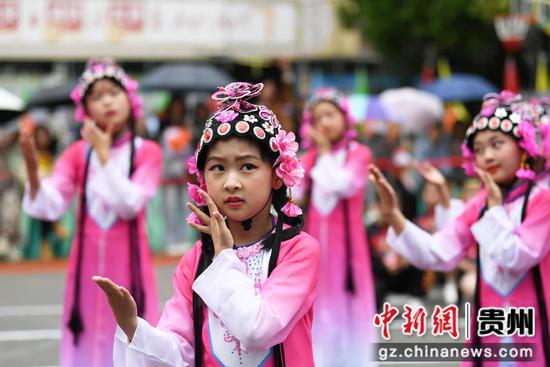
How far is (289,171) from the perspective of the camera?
3309 millimetres

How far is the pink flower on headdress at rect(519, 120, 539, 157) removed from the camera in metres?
4.56

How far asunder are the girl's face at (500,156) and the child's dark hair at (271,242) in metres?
1.46

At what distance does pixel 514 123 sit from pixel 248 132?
1.76 metres

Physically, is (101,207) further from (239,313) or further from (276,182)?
(239,313)

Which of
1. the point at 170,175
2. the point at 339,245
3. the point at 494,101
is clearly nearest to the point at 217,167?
the point at 494,101

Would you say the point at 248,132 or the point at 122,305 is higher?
the point at 248,132

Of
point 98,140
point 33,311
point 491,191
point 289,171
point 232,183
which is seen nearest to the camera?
point 232,183

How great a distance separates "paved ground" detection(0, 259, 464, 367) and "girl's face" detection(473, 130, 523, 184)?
830mm

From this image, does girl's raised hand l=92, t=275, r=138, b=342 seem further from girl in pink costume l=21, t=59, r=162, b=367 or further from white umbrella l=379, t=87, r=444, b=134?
white umbrella l=379, t=87, r=444, b=134

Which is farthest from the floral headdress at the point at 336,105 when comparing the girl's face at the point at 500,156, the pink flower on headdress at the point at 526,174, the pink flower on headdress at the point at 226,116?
the pink flower on headdress at the point at 226,116

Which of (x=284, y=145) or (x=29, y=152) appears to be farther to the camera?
(x=29, y=152)

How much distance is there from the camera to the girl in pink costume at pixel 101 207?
539 cm

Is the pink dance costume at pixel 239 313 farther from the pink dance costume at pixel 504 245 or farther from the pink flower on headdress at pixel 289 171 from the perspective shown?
the pink dance costume at pixel 504 245

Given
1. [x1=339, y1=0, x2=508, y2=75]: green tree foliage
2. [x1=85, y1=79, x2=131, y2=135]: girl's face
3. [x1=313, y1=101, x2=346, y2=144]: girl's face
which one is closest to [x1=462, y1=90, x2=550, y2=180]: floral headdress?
[x1=85, y1=79, x2=131, y2=135]: girl's face
